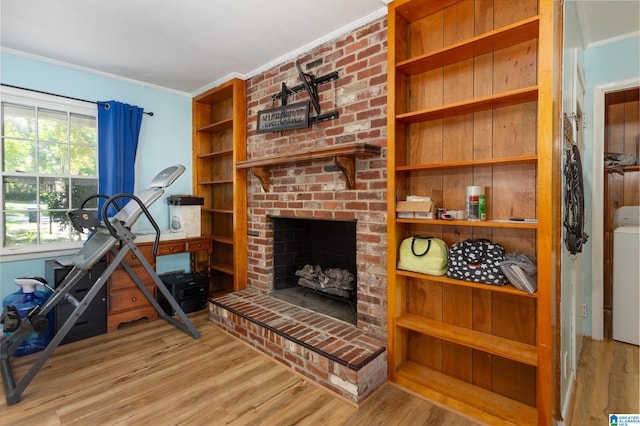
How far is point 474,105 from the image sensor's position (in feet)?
6.01

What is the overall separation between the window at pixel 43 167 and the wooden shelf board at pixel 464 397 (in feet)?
10.9

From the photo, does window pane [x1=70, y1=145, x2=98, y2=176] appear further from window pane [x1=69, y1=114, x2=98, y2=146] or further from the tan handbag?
the tan handbag

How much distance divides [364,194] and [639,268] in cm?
249

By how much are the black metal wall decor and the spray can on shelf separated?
1225 mm

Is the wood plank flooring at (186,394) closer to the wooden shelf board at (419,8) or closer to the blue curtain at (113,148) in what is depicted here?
the blue curtain at (113,148)

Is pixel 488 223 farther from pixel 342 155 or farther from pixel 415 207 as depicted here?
pixel 342 155

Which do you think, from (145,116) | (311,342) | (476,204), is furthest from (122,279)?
(476,204)

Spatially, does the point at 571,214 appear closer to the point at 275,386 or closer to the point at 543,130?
the point at 543,130

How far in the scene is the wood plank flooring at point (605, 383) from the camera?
187 centimetres

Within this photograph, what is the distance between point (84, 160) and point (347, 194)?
2.80 metres

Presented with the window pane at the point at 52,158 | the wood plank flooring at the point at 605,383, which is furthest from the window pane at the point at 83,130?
the wood plank flooring at the point at 605,383

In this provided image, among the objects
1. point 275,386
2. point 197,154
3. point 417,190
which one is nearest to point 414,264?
point 417,190

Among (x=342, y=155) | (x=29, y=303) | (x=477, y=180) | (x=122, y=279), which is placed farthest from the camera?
(x=122, y=279)

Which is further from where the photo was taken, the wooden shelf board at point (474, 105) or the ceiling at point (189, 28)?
the ceiling at point (189, 28)
